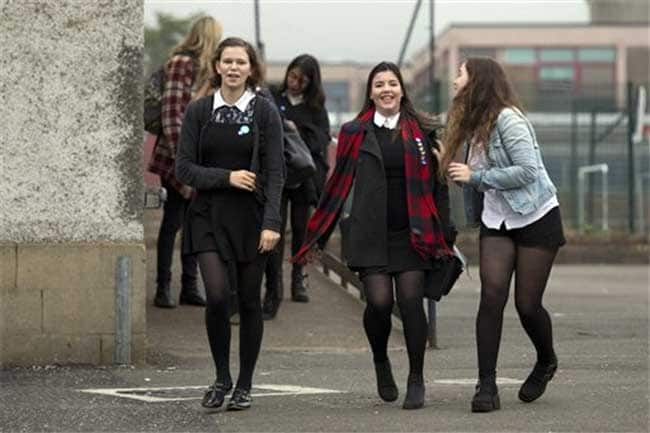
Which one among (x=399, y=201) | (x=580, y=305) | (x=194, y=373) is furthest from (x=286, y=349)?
(x=580, y=305)

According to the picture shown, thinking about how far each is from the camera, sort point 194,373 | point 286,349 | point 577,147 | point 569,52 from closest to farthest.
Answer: point 194,373
point 286,349
point 577,147
point 569,52

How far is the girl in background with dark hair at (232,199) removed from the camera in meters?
8.09

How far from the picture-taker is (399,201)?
8219 mm

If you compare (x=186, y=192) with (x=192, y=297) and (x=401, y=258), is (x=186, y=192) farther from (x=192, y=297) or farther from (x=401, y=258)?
(x=401, y=258)

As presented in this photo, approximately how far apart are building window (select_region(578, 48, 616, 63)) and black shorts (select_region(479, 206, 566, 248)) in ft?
226

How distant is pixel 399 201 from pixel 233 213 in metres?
0.83

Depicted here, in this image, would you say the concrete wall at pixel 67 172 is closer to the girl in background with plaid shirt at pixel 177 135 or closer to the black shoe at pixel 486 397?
the girl in background with plaid shirt at pixel 177 135

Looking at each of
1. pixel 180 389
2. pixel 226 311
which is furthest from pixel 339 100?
pixel 226 311

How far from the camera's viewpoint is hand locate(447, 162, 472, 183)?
313 inches

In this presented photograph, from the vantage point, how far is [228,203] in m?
8.13

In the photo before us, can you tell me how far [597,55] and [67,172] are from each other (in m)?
68.8

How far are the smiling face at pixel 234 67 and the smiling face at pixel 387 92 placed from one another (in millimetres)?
660

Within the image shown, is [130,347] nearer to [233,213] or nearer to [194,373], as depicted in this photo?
[194,373]

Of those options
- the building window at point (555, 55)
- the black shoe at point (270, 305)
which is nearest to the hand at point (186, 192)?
the black shoe at point (270, 305)
